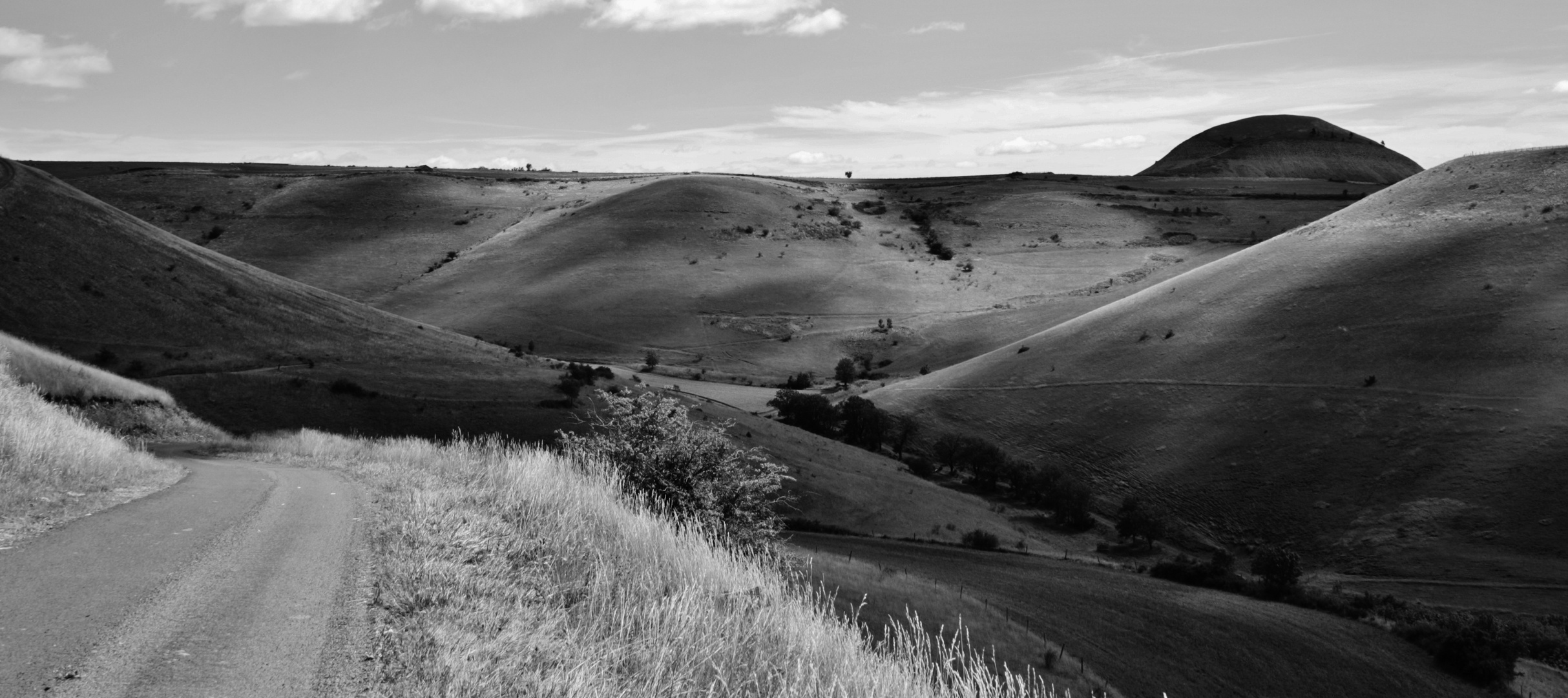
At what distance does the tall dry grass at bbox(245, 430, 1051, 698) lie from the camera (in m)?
6.64

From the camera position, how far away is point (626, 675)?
23.2 ft

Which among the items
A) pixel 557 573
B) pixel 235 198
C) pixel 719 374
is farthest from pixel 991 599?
pixel 235 198

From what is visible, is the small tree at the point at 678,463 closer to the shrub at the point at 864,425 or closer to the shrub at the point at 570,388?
the shrub at the point at 570,388

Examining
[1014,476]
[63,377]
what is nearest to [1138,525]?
[1014,476]

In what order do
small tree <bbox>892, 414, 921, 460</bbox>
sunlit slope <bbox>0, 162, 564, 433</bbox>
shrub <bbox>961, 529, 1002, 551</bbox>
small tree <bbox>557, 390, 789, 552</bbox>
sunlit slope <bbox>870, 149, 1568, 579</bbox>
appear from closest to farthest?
small tree <bbox>557, 390, 789, 552</bbox> → sunlit slope <bbox>0, 162, 564, 433</bbox> → sunlit slope <bbox>870, 149, 1568, 579</bbox> → shrub <bbox>961, 529, 1002, 551</bbox> → small tree <bbox>892, 414, 921, 460</bbox>

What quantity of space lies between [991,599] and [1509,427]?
113 feet

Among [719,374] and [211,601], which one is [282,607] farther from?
[719,374]

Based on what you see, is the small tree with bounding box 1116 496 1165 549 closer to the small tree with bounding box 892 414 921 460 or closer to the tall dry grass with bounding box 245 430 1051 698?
the small tree with bounding box 892 414 921 460

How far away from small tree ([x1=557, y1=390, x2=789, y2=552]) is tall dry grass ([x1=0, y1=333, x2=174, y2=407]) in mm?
18156

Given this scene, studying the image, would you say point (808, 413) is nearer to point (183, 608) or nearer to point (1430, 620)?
point (1430, 620)

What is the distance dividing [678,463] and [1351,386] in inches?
2167

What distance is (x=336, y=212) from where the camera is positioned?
504ft

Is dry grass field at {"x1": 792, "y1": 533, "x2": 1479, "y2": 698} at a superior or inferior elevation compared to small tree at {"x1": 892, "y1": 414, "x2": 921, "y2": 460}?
inferior

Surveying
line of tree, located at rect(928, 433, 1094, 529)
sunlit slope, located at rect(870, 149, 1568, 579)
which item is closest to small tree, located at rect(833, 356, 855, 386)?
sunlit slope, located at rect(870, 149, 1568, 579)
